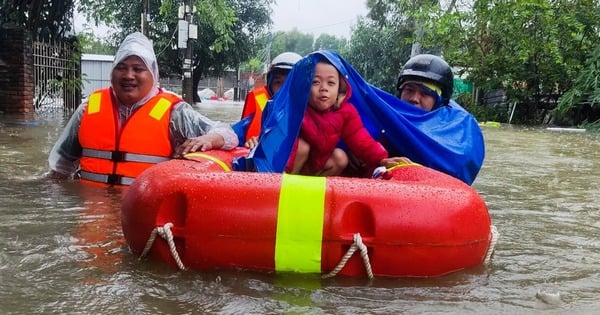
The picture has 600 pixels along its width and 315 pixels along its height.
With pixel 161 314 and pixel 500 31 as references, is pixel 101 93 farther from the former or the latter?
pixel 500 31

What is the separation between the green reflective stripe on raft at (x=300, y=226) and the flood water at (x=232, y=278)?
0.31 ft

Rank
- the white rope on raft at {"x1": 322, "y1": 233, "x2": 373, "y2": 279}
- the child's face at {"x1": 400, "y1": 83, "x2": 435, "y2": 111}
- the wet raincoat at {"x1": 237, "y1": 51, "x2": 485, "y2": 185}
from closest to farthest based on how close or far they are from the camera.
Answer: the white rope on raft at {"x1": 322, "y1": 233, "x2": 373, "y2": 279}, the wet raincoat at {"x1": 237, "y1": 51, "x2": 485, "y2": 185}, the child's face at {"x1": 400, "y1": 83, "x2": 435, "y2": 111}

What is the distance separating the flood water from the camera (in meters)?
2.27

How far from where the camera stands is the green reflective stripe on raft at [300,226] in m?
2.46

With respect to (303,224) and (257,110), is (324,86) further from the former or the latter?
(257,110)

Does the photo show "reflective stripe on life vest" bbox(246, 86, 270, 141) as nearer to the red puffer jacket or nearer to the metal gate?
the red puffer jacket

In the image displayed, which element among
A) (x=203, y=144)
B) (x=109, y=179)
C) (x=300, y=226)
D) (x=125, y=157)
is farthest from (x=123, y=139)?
(x=300, y=226)

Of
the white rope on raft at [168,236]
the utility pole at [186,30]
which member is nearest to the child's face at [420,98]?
the white rope on raft at [168,236]

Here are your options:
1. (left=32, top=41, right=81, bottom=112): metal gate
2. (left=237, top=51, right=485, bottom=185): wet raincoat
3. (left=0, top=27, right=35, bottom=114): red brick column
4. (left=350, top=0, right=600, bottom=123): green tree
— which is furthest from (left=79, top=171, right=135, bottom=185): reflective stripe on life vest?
(left=350, top=0, right=600, bottom=123): green tree

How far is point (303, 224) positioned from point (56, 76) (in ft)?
42.8

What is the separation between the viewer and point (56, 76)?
557 inches

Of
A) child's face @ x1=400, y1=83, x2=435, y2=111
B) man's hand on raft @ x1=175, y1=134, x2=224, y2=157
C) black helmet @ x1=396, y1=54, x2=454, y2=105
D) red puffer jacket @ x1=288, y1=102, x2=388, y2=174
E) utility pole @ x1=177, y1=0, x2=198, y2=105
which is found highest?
utility pole @ x1=177, y1=0, x2=198, y2=105

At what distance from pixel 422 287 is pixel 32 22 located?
42.1ft

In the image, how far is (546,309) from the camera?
7.70 feet
